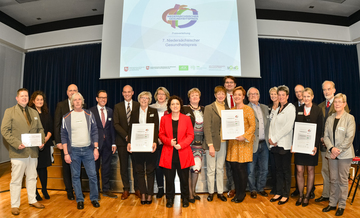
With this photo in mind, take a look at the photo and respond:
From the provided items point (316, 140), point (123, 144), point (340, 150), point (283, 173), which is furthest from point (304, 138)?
point (123, 144)

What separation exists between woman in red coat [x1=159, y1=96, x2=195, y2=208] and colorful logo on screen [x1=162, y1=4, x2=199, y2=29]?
2470 mm

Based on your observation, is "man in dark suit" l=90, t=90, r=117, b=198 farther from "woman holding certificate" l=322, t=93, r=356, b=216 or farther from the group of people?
"woman holding certificate" l=322, t=93, r=356, b=216

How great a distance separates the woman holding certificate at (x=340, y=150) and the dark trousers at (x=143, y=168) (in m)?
2.25

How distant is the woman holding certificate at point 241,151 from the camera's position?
2.98 metres

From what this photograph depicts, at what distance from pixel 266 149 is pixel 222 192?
95cm

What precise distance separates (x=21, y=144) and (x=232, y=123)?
8.97 feet

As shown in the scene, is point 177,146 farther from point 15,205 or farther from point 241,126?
point 15,205

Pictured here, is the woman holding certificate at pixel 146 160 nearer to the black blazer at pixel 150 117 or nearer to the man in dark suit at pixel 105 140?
the black blazer at pixel 150 117

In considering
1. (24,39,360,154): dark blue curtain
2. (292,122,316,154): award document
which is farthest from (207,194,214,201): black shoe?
(24,39,360,154): dark blue curtain

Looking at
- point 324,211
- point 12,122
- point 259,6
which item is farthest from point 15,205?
point 259,6

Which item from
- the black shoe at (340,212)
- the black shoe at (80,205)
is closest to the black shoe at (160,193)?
the black shoe at (80,205)

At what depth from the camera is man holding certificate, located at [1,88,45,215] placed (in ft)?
9.02

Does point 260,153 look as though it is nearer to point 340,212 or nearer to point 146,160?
point 340,212

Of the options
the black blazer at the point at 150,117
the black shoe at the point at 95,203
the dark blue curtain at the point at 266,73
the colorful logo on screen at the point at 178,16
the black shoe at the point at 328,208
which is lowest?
the black shoe at the point at 328,208
